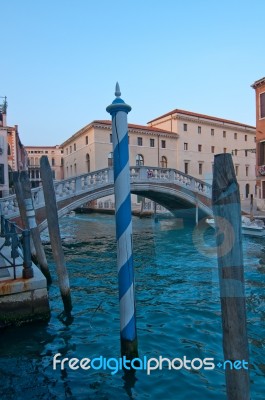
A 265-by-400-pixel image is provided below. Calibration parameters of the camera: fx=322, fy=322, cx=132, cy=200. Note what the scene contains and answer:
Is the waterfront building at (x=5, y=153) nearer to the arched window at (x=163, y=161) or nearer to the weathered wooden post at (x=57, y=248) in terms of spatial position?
Result: the arched window at (x=163, y=161)

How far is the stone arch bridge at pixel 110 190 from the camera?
9914mm

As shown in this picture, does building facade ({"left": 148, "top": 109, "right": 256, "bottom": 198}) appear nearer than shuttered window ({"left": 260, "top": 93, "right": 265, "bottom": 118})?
No

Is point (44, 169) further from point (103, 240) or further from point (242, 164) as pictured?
point (242, 164)

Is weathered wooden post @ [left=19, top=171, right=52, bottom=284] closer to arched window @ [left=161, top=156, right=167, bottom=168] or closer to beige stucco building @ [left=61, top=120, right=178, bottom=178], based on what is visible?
beige stucco building @ [left=61, top=120, right=178, bottom=178]

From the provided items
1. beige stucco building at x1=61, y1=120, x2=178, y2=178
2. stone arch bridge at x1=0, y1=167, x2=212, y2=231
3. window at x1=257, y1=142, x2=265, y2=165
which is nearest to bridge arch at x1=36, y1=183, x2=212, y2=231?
stone arch bridge at x1=0, y1=167, x2=212, y2=231

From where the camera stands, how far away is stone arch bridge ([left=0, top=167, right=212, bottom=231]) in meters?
9.91

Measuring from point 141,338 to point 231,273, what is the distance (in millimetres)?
2437

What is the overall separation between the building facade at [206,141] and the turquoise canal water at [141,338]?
996 inches

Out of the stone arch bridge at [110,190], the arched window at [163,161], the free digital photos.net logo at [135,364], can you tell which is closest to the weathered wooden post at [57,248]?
the free digital photos.net logo at [135,364]

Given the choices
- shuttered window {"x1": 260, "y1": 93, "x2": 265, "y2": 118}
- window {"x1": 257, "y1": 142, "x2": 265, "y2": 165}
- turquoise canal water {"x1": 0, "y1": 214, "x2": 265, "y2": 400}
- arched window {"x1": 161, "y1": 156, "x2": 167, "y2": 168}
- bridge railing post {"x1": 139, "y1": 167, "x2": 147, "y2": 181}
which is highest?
shuttered window {"x1": 260, "y1": 93, "x2": 265, "y2": 118}

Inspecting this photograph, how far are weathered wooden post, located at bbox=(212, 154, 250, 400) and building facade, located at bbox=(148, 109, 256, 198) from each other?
1166 inches

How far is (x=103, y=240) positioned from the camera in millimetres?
12734

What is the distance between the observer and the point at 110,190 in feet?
40.5

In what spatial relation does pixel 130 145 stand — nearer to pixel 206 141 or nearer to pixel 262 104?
pixel 206 141
